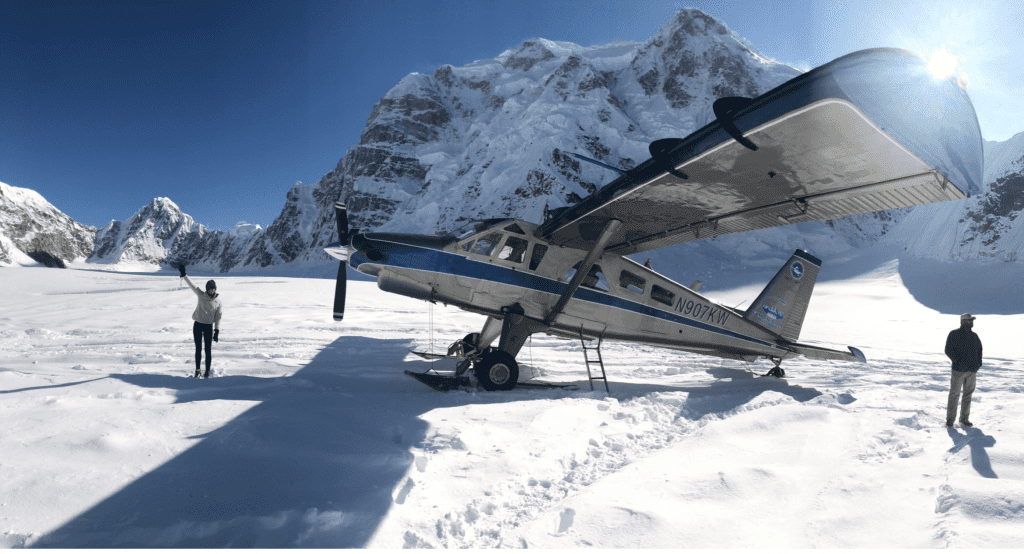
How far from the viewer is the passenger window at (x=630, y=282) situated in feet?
23.9

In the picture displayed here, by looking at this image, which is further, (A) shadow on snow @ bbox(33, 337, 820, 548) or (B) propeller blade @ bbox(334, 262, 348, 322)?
(B) propeller blade @ bbox(334, 262, 348, 322)

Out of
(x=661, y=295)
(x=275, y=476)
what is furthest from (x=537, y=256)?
(x=275, y=476)

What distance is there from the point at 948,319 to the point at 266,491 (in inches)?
1388

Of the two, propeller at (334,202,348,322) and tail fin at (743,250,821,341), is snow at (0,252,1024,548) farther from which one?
tail fin at (743,250,821,341)

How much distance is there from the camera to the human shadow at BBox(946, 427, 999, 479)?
3287 mm

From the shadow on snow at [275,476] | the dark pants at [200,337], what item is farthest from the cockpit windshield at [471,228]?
the dark pants at [200,337]

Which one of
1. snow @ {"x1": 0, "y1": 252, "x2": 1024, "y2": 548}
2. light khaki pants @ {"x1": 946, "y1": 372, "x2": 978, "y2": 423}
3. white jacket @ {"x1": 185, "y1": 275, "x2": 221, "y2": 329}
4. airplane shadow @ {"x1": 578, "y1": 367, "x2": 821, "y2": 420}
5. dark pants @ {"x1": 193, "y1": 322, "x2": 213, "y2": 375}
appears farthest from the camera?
white jacket @ {"x1": 185, "y1": 275, "x2": 221, "y2": 329}

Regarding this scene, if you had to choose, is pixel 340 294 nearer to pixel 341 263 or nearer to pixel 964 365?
pixel 341 263

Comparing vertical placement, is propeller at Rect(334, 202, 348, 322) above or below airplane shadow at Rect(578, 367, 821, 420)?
above

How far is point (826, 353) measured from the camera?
7.67 m

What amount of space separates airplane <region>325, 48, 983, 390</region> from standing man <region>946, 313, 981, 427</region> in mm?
1738

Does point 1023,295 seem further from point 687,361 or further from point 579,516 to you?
point 579,516

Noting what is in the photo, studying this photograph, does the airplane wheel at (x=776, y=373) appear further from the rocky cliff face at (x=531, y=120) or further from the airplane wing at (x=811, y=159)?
the rocky cliff face at (x=531, y=120)

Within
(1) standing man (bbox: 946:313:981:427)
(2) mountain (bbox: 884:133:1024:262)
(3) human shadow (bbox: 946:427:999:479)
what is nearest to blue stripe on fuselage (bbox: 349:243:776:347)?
(1) standing man (bbox: 946:313:981:427)
